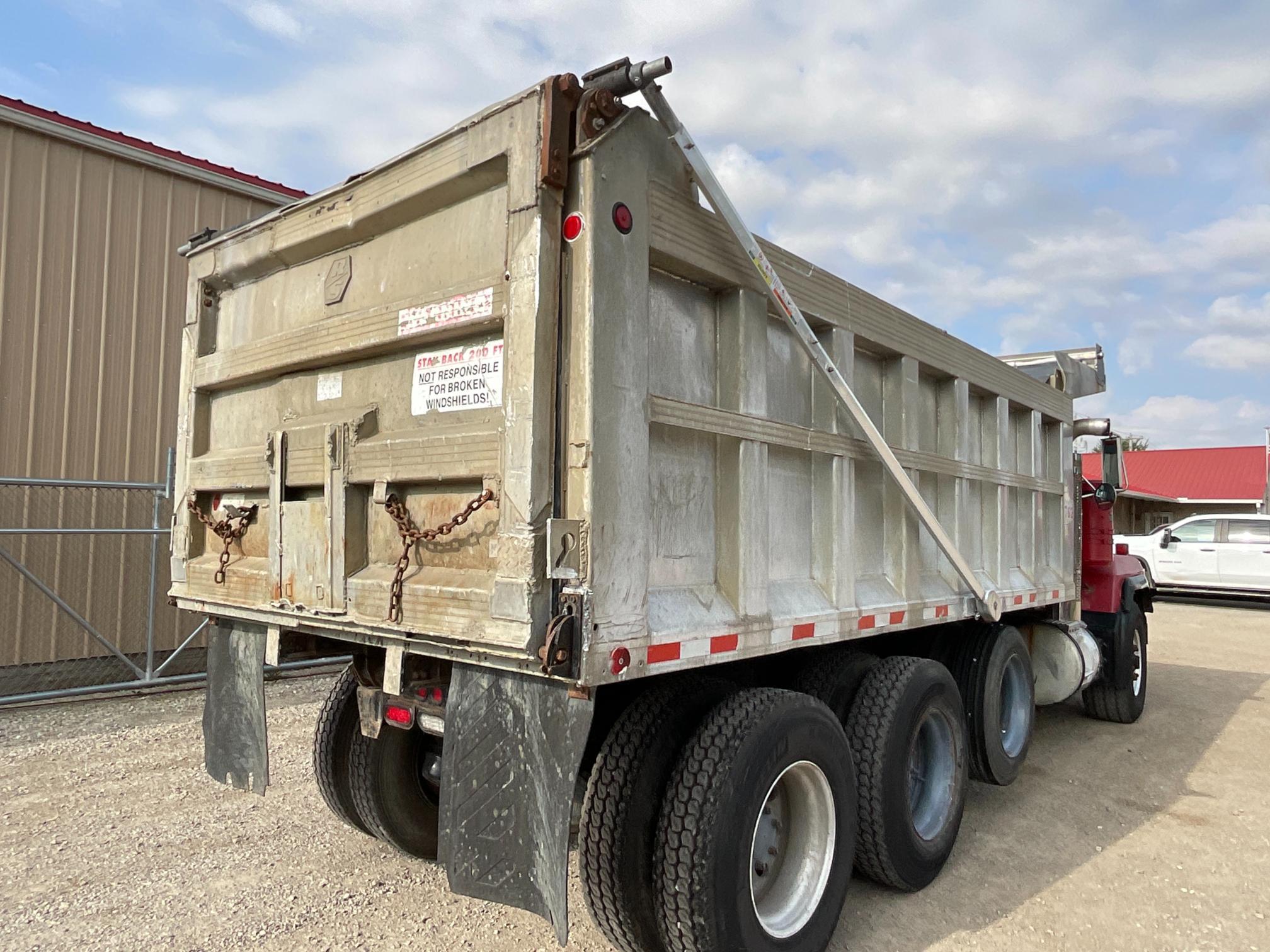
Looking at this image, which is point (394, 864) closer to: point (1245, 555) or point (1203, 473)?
point (1245, 555)

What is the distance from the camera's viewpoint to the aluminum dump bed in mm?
2637

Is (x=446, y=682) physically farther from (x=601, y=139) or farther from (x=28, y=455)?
(x=28, y=455)

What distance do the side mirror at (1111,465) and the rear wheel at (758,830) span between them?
194 inches

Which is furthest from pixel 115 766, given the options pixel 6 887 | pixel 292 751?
pixel 6 887

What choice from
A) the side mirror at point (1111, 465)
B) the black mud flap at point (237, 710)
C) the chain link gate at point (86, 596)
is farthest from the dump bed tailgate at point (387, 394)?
the side mirror at point (1111, 465)

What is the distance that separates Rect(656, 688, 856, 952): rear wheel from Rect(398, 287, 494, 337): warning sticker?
164 cm

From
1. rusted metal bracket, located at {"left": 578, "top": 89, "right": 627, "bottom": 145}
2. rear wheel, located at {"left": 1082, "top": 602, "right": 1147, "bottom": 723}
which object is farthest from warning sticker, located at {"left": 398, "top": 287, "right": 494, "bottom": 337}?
rear wheel, located at {"left": 1082, "top": 602, "right": 1147, "bottom": 723}

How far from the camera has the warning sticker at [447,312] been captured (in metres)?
2.85

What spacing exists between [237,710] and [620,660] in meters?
2.19

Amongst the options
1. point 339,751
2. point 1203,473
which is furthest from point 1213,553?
point 1203,473

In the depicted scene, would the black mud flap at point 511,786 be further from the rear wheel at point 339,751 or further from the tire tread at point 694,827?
the rear wheel at point 339,751

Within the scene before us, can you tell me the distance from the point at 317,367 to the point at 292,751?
3424 millimetres

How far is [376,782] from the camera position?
4.05m

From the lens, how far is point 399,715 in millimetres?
3402
